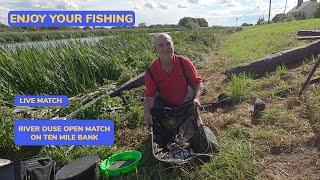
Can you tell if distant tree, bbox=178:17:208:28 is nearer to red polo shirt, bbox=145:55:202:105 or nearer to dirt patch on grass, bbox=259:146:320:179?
red polo shirt, bbox=145:55:202:105

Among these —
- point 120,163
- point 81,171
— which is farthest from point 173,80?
point 81,171

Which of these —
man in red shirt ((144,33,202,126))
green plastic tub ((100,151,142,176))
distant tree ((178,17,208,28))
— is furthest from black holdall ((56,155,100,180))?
distant tree ((178,17,208,28))

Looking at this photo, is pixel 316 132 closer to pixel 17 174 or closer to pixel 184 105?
pixel 184 105

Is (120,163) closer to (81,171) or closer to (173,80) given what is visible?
(81,171)

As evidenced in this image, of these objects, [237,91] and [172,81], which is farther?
[237,91]

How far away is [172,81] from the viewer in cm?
479

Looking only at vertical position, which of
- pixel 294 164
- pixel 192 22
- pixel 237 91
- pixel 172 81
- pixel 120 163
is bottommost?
pixel 120 163

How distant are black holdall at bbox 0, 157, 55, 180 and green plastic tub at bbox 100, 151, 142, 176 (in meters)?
0.72

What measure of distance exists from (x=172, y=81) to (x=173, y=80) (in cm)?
2

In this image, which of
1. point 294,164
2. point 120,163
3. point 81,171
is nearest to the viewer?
point 294,164

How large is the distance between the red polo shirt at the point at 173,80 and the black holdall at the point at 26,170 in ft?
5.62

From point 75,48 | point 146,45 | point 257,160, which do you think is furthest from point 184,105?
point 146,45

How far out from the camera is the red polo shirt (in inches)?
186

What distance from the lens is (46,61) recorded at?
7.90m
